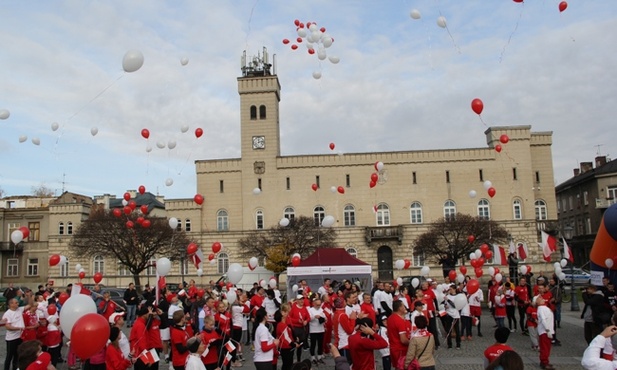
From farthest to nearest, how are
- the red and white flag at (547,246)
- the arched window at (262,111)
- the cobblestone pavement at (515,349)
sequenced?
the arched window at (262,111) → the red and white flag at (547,246) → the cobblestone pavement at (515,349)

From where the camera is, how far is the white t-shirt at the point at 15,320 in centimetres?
1221

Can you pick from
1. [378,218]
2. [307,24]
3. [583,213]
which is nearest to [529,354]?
[307,24]

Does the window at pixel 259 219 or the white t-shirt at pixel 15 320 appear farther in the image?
the window at pixel 259 219

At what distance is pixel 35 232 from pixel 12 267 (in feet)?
14.2

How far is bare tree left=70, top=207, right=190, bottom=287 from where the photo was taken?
46531 mm

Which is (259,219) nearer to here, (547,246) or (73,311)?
(547,246)

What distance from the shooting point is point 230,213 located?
56969mm

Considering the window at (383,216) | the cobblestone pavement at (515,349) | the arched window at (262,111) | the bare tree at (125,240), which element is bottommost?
the cobblestone pavement at (515,349)

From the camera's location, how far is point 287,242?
48031mm

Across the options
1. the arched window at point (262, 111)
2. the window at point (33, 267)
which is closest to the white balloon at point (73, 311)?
the arched window at point (262, 111)

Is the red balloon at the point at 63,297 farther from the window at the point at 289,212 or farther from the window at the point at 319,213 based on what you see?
the window at the point at 319,213

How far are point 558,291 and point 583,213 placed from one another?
164ft

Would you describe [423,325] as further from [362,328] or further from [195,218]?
[195,218]

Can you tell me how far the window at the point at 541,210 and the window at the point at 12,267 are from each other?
54040 millimetres
